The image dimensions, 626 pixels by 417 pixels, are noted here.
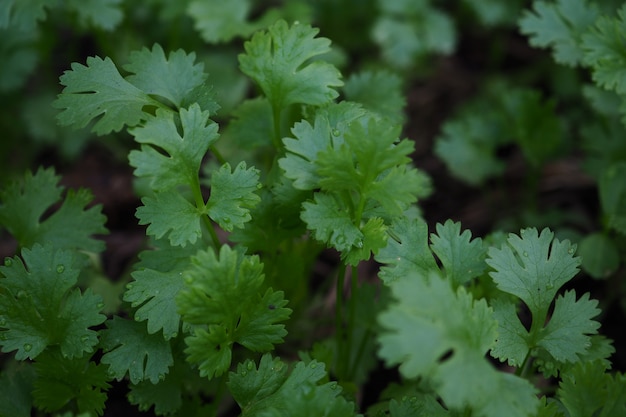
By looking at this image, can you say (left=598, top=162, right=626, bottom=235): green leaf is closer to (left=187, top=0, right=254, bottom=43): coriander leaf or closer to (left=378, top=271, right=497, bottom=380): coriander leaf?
(left=378, top=271, right=497, bottom=380): coriander leaf

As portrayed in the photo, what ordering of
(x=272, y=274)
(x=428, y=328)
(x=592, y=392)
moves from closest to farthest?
(x=428, y=328) → (x=592, y=392) → (x=272, y=274)

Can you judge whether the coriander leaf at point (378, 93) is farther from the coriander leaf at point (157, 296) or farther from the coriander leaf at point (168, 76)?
the coriander leaf at point (157, 296)

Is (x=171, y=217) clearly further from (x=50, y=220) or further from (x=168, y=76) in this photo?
(x=50, y=220)

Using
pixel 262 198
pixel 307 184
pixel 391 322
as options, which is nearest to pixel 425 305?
pixel 391 322

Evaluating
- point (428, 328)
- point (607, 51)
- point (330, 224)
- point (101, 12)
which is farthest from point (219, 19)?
point (428, 328)

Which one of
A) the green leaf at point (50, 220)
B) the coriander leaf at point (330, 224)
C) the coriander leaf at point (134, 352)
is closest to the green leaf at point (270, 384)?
the coriander leaf at point (134, 352)

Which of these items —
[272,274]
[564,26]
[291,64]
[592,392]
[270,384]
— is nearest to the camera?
[592,392]
